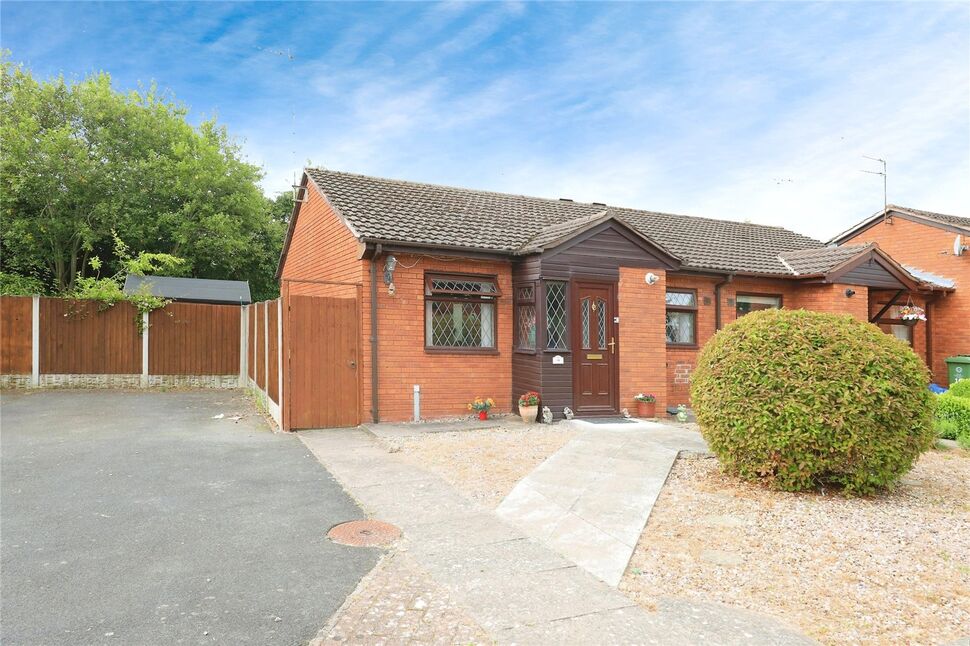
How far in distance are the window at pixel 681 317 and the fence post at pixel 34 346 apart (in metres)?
15.5

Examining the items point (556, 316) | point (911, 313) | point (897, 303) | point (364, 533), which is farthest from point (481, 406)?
point (897, 303)

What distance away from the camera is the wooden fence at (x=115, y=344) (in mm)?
14445

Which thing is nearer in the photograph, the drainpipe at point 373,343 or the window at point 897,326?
the drainpipe at point 373,343

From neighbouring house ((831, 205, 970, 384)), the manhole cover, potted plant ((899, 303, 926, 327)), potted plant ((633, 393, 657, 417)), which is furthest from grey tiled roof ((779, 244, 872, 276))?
the manhole cover

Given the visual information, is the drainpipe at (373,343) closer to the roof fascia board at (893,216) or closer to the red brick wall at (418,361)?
the red brick wall at (418,361)

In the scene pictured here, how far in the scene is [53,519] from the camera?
16.5 ft

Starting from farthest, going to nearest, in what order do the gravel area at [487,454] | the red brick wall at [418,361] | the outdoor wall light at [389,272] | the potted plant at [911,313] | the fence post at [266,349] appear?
the potted plant at [911,313]
the fence post at [266,349]
the red brick wall at [418,361]
the outdoor wall light at [389,272]
the gravel area at [487,454]

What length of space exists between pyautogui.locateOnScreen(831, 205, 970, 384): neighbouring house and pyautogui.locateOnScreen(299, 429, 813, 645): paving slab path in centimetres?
1459

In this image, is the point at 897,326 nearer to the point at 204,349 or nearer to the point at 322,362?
the point at 322,362

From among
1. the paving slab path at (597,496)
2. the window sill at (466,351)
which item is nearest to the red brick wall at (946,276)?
the paving slab path at (597,496)

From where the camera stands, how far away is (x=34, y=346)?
47.6ft

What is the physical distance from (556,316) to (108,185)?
2438 cm

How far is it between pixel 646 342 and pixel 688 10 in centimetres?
597

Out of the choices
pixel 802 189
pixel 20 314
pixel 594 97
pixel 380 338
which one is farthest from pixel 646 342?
pixel 20 314
